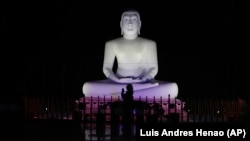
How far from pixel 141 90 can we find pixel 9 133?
3.03 metres

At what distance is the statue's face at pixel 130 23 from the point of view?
34.8 ft

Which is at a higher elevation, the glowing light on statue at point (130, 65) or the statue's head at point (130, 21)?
the statue's head at point (130, 21)

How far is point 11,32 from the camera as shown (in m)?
12.4

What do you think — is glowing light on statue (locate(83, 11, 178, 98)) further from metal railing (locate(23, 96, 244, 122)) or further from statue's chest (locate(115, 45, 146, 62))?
metal railing (locate(23, 96, 244, 122))

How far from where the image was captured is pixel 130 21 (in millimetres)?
10617

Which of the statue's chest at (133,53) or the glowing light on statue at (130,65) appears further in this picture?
the statue's chest at (133,53)

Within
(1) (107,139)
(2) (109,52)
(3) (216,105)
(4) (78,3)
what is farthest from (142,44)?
(1) (107,139)

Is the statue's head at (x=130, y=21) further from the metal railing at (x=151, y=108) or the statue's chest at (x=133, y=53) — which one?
the metal railing at (x=151, y=108)

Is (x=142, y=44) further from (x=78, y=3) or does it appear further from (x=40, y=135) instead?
(x=40, y=135)

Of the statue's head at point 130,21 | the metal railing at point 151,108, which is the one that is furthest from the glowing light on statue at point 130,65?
the metal railing at point 151,108

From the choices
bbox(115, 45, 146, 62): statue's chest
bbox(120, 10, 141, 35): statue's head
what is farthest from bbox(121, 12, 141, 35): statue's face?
bbox(115, 45, 146, 62): statue's chest

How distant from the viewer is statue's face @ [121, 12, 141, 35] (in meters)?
10.6

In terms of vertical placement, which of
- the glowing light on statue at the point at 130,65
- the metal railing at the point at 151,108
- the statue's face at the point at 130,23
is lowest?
the metal railing at the point at 151,108

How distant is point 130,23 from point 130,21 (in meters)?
0.04
